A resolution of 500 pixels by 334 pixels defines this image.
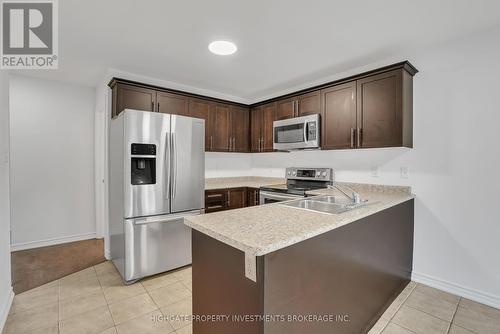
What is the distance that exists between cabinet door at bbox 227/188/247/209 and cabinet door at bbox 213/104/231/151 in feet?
→ 2.41

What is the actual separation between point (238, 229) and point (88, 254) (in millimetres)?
3026

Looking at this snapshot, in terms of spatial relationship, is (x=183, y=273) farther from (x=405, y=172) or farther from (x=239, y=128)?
(x=405, y=172)

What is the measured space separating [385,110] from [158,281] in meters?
2.99

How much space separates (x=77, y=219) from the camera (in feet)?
12.2

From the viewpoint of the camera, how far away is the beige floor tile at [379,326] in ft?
5.94

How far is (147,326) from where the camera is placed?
1.85m

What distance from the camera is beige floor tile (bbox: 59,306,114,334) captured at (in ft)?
A: 5.89

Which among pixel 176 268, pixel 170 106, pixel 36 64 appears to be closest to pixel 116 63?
pixel 170 106

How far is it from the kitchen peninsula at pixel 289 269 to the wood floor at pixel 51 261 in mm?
2161

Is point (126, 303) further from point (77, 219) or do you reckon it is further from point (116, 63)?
point (116, 63)

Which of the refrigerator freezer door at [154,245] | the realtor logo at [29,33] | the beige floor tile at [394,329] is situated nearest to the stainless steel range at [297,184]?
the refrigerator freezer door at [154,245]

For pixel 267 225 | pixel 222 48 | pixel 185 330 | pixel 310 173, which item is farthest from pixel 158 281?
pixel 222 48

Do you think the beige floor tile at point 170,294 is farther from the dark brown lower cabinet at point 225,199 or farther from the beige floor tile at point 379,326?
the beige floor tile at point 379,326

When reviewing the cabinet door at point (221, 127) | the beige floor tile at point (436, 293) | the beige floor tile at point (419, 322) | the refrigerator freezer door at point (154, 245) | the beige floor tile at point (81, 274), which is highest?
the cabinet door at point (221, 127)
